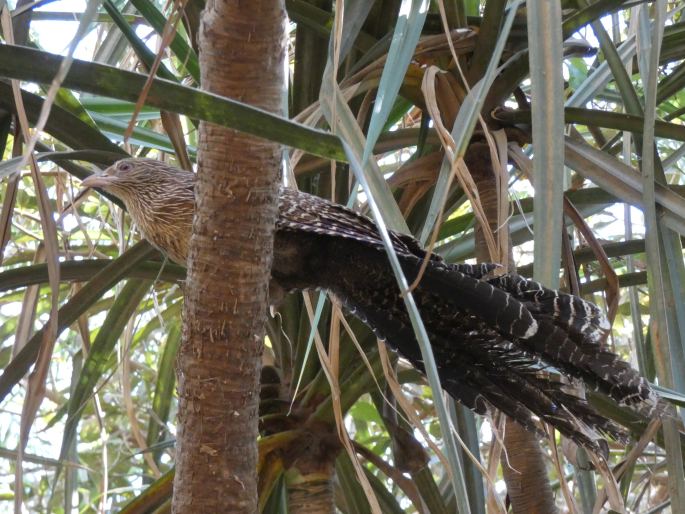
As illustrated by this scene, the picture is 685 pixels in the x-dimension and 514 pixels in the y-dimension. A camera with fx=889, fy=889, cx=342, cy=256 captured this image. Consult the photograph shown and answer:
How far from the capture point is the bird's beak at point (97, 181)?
1.79m

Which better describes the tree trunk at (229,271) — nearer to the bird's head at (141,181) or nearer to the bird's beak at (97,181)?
the bird's beak at (97,181)

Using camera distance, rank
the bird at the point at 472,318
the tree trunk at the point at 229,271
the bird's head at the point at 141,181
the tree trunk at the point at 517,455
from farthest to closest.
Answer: the bird's head at the point at 141,181 → the tree trunk at the point at 517,455 → the bird at the point at 472,318 → the tree trunk at the point at 229,271

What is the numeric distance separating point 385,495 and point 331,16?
936mm

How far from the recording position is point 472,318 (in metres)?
1.32

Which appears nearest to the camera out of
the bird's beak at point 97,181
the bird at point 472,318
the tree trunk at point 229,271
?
the tree trunk at point 229,271

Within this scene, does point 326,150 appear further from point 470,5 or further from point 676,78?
point 676,78

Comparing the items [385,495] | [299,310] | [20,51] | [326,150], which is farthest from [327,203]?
[20,51]

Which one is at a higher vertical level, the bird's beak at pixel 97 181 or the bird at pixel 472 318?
the bird's beak at pixel 97 181

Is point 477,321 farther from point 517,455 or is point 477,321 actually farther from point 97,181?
point 97,181

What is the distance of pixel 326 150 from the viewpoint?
71 centimetres

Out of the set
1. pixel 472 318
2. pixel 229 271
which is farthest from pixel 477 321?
pixel 229 271

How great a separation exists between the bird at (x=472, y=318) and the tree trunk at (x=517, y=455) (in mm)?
122

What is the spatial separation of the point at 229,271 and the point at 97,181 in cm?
92

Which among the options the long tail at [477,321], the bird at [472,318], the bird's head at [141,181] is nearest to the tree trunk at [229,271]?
the bird at [472,318]
